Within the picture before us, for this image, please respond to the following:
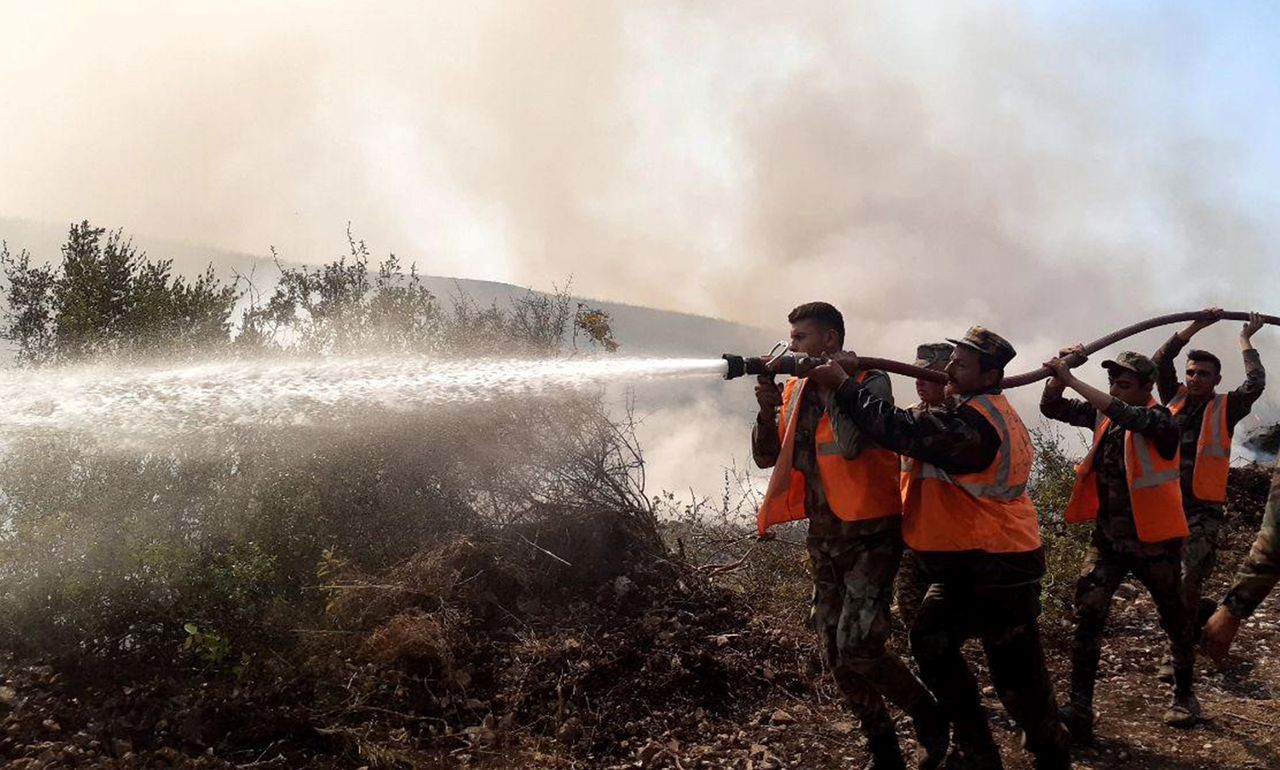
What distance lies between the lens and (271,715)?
4891mm

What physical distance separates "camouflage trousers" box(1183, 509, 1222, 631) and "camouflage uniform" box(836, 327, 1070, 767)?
3.00 metres

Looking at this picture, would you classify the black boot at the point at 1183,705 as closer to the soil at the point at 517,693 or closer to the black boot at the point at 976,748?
the soil at the point at 517,693

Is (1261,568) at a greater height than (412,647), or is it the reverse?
(1261,568)

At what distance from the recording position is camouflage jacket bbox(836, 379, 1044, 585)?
384cm

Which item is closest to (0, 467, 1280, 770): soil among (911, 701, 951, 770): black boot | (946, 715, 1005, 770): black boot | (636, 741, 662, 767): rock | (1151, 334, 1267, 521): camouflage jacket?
(636, 741, 662, 767): rock

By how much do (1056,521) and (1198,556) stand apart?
9.90 feet

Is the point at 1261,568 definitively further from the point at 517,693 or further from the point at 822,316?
the point at 517,693

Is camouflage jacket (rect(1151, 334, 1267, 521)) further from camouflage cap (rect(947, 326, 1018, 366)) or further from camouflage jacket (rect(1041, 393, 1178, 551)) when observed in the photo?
camouflage cap (rect(947, 326, 1018, 366))

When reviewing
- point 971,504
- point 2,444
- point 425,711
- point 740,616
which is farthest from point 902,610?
point 2,444

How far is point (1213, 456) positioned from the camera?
6.34 metres

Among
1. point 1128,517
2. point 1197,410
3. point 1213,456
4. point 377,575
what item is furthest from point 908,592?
point 377,575

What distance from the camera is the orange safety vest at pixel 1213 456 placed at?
6324 mm

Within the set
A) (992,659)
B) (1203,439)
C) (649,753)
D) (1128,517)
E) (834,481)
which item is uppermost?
(1203,439)

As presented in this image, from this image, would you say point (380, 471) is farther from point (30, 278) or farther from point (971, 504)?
point (971, 504)
